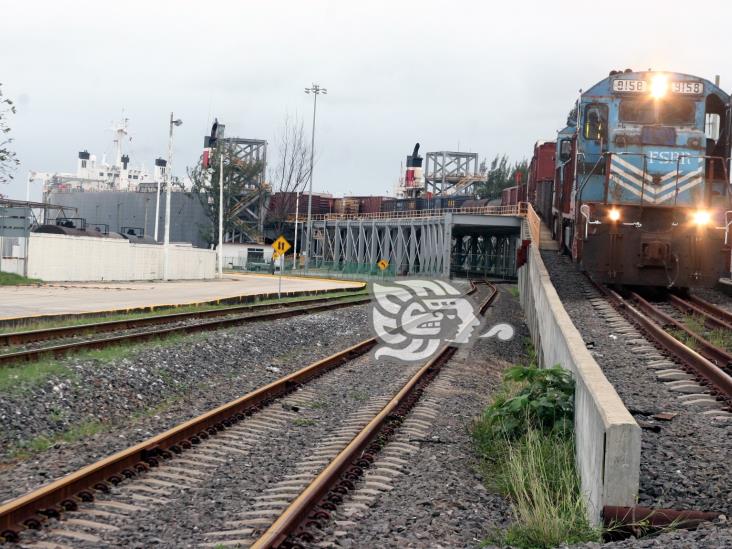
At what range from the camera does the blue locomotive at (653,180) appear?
676 inches

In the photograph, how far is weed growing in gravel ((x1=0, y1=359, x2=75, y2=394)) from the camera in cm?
1044

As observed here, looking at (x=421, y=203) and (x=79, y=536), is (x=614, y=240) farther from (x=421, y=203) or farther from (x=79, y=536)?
(x=421, y=203)

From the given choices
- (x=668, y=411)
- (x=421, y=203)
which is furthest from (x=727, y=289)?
(x=421, y=203)

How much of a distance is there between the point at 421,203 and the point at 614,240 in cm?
5281

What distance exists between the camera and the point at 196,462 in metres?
8.23

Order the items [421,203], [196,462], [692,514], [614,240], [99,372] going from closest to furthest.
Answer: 1. [692,514]
2. [196,462]
3. [99,372]
4. [614,240]
5. [421,203]

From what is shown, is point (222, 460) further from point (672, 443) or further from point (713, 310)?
point (713, 310)

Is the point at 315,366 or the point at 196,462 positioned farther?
the point at 315,366

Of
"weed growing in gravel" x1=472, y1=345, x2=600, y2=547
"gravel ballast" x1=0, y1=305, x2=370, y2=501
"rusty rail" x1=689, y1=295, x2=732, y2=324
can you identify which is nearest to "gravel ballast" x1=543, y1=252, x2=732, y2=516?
"weed growing in gravel" x1=472, y1=345, x2=600, y2=547

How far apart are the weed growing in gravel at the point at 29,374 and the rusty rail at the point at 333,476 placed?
4.12m

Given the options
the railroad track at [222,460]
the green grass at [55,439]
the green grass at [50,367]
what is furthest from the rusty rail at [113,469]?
the green grass at [50,367]
